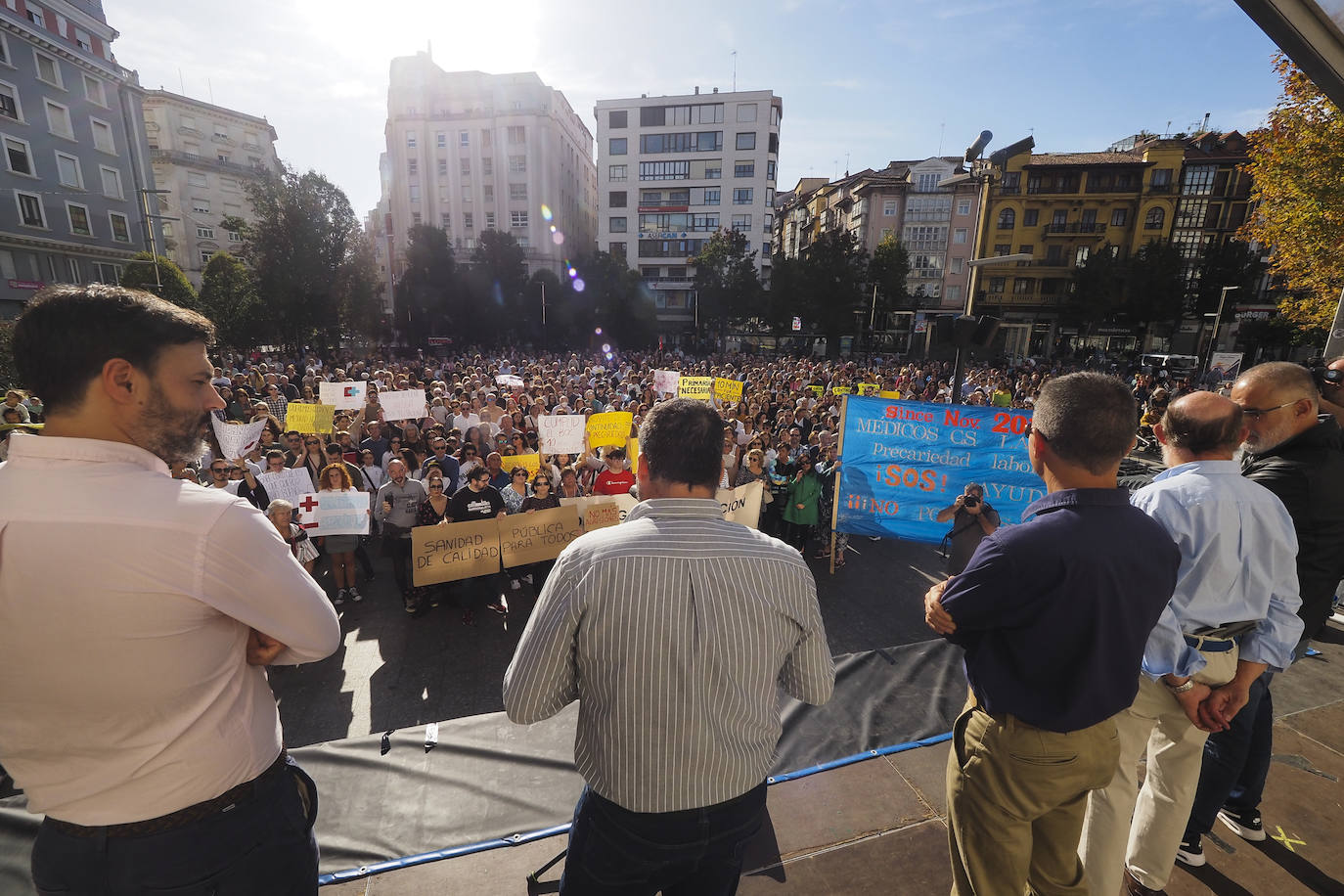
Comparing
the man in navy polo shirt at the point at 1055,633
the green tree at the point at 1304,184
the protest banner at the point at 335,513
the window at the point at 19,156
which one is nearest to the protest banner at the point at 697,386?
the protest banner at the point at 335,513

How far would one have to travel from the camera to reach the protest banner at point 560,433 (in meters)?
8.27

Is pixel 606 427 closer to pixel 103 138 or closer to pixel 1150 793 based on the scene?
pixel 1150 793

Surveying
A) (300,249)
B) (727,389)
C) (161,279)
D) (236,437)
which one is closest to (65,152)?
(161,279)

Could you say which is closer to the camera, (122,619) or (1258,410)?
(122,619)

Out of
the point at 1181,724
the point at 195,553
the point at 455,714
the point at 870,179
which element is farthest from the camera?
the point at 870,179

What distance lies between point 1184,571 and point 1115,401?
3.08ft

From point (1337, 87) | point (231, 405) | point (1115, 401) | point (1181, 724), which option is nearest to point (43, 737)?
point (1115, 401)

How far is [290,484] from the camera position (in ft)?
21.6

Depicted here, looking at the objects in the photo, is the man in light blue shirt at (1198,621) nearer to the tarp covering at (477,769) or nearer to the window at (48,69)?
the tarp covering at (477,769)

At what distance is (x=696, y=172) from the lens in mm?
56688

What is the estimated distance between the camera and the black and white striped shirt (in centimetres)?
154

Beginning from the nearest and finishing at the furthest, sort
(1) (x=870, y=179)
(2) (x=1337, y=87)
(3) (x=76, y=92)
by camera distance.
A: (2) (x=1337, y=87) → (3) (x=76, y=92) → (1) (x=870, y=179)

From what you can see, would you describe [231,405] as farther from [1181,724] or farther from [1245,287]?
[1245,287]

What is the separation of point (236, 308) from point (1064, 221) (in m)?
62.1
